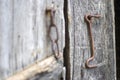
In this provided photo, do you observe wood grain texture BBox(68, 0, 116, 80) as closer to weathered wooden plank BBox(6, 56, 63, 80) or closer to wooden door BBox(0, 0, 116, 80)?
wooden door BBox(0, 0, 116, 80)

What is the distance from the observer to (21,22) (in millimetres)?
1304

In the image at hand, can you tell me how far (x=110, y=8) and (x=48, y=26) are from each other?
409 millimetres

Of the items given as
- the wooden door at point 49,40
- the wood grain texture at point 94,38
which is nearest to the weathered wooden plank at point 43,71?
the wooden door at point 49,40

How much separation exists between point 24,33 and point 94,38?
408mm

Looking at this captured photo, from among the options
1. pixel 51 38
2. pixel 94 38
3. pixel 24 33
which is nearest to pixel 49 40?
pixel 51 38

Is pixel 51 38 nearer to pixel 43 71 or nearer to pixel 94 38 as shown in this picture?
pixel 43 71

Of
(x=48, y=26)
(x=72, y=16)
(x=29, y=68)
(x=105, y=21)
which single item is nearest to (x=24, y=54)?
(x=29, y=68)

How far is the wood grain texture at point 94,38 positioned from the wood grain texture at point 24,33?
0.32ft

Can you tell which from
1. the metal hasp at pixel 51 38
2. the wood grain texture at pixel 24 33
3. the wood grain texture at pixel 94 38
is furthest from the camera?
the wood grain texture at pixel 94 38

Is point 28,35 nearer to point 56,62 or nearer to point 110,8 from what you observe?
point 56,62

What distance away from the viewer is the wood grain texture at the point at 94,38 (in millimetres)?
1513

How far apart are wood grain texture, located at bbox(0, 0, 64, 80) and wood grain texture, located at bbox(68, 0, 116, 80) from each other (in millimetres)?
99

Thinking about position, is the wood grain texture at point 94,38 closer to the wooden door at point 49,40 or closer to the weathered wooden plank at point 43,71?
the wooden door at point 49,40

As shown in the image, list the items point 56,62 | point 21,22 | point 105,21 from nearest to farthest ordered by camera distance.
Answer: point 21,22 → point 56,62 → point 105,21
